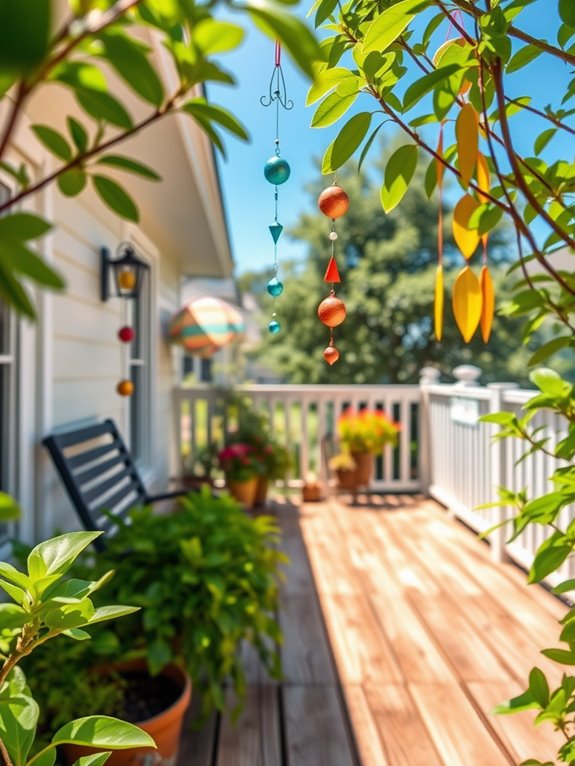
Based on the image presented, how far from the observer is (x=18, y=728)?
0.49 meters

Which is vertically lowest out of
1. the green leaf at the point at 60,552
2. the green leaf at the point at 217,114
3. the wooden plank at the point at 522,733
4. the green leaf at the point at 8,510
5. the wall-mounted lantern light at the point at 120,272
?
the wooden plank at the point at 522,733

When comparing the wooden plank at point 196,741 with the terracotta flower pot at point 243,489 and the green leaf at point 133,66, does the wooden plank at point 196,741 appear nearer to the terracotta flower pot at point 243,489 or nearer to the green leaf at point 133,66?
the green leaf at point 133,66

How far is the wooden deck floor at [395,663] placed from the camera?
153 cm

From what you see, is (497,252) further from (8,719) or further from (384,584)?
(8,719)

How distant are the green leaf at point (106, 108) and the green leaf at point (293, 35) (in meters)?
0.09

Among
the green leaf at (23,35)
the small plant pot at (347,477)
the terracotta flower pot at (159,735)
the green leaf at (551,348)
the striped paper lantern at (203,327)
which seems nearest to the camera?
the green leaf at (23,35)

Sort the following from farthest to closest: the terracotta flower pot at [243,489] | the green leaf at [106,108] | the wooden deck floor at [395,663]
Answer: the terracotta flower pot at [243,489] → the wooden deck floor at [395,663] → the green leaf at [106,108]

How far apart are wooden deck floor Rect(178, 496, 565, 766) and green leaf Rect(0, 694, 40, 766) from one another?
1255 millimetres

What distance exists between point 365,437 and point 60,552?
4.07m

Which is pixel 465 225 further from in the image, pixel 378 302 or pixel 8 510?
pixel 378 302

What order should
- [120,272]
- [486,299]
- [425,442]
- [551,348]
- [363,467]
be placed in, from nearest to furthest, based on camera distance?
[486,299] → [551,348] → [120,272] → [363,467] → [425,442]

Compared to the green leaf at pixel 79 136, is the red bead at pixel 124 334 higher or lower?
higher

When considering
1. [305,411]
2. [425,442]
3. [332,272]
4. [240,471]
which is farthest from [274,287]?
[425,442]

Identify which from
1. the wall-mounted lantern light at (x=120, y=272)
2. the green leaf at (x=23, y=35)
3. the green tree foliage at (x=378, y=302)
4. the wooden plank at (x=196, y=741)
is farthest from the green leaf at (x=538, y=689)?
the green tree foliage at (x=378, y=302)
